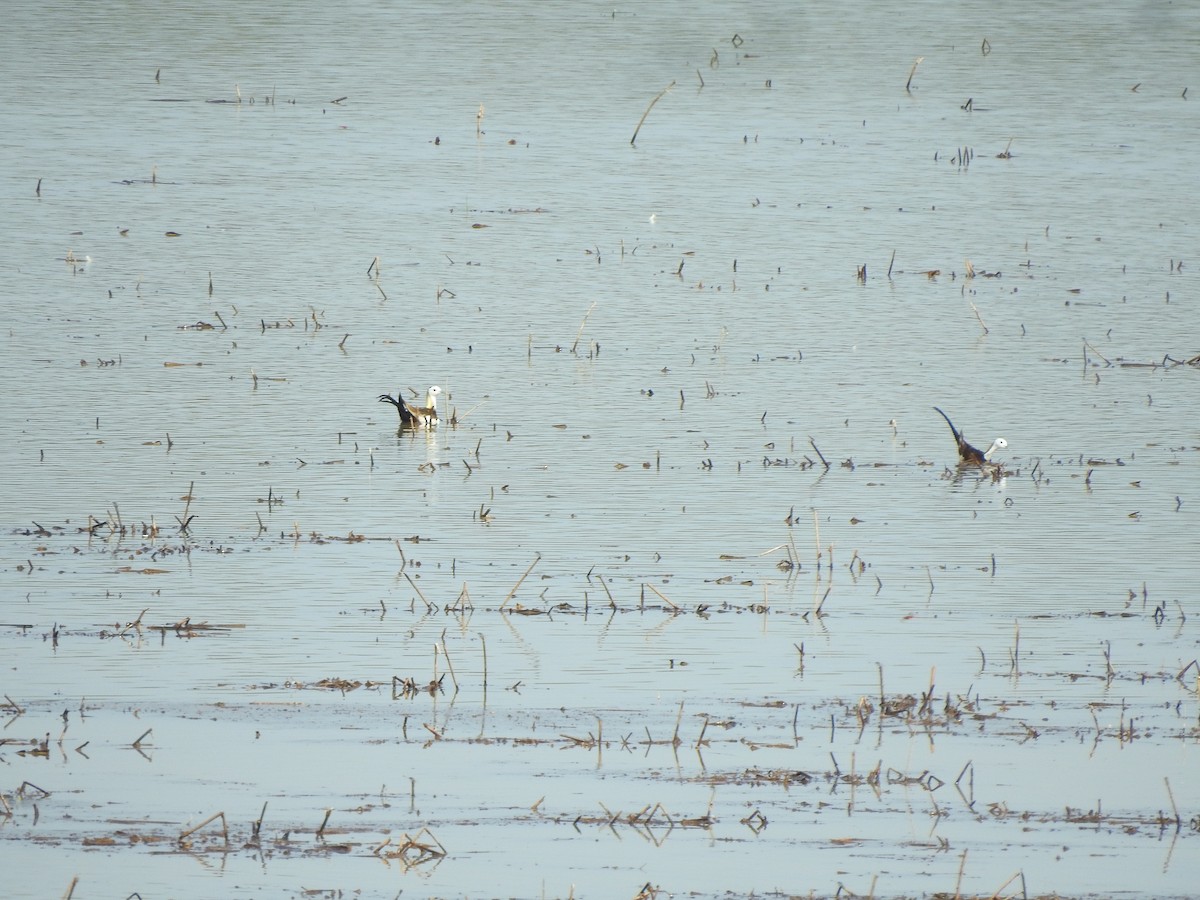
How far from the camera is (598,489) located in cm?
1764

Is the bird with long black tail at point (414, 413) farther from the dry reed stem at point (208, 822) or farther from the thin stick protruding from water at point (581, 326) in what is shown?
the dry reed stem at point (208, 822)

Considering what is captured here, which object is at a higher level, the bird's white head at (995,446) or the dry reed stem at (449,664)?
the bird's white head at (995,446)

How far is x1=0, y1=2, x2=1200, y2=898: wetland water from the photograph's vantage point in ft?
30.7

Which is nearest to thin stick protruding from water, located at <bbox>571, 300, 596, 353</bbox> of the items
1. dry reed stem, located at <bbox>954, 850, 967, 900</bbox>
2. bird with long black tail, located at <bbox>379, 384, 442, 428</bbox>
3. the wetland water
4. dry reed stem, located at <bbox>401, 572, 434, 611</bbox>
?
the wetland water

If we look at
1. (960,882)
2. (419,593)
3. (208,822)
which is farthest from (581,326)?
(960,882)

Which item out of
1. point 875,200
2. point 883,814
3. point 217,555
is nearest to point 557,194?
point 875,200

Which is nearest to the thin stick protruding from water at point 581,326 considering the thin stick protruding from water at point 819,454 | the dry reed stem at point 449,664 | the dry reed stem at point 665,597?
the thin stick protruding from water at point 819,454

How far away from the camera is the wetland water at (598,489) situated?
9.36m

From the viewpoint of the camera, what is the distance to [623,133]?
39875 millimetres

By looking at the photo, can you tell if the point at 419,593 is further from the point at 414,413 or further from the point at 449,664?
the point at 414,413

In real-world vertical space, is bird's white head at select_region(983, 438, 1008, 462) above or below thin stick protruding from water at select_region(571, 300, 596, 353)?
below

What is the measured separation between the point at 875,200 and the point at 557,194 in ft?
15.3

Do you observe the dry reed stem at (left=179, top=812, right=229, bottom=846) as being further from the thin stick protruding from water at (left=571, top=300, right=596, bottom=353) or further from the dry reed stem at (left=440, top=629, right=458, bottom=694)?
the thin stick protruding from water at (left=571, top=300, right=596, bottom=353)

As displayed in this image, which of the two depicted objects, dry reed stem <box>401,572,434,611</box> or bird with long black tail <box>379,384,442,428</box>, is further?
bird with long black tail <box>379,384,442,428</box>
